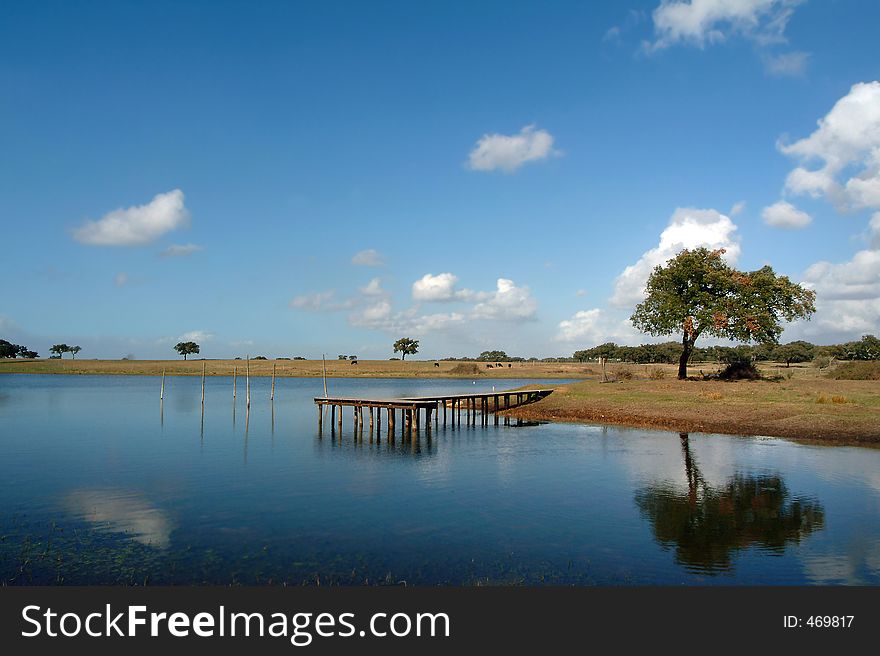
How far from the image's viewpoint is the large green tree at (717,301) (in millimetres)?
56594

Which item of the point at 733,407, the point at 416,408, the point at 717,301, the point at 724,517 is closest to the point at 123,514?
the point at 724,517

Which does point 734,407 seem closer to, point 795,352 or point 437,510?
point 437,510

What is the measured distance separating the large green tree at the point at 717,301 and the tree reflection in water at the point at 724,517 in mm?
33670

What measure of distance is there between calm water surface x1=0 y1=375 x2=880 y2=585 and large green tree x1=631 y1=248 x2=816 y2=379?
2191cm

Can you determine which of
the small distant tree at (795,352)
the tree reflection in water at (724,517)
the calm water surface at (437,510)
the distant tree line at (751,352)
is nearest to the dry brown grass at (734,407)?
the calm water surface at (437,510)

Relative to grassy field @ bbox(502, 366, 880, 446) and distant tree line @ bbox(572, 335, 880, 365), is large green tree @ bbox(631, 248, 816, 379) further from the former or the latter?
distant tree line @ bbox(572, 335, 880, 365)

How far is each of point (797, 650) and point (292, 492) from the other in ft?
56.6

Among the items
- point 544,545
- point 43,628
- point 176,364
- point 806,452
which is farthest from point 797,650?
point 176,364

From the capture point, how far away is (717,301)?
58.4 meters

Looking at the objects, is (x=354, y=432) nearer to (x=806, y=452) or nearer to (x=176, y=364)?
(x=806, y=452)

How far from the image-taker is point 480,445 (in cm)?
3741

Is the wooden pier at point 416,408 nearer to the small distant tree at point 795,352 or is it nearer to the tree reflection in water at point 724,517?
the tree reflection in water at point 724,517

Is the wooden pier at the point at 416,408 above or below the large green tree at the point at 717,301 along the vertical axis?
below

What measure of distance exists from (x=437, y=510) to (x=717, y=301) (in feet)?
151
